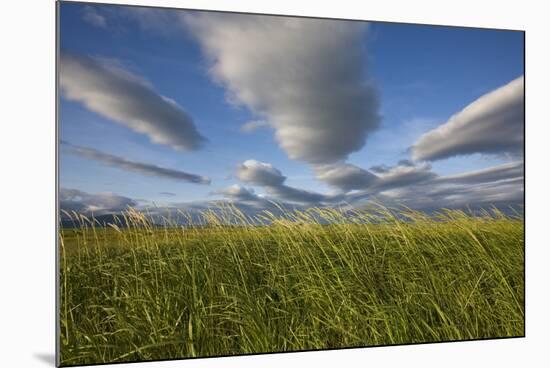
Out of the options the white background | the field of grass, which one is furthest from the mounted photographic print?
the white background

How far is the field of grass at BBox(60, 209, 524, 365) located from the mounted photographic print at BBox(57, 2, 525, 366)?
11 millimetres

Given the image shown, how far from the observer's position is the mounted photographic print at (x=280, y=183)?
3602 millimetres

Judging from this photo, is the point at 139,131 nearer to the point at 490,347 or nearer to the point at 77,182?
the point at 77,182

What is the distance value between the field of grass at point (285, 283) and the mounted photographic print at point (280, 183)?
0.01 meters

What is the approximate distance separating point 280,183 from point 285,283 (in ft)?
2.26

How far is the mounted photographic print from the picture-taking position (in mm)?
3602

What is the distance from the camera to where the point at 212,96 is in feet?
12.6

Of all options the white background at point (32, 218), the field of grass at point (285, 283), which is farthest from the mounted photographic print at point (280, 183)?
the white background at point (32, 218)

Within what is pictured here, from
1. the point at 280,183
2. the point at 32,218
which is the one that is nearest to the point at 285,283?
the point at 280,183

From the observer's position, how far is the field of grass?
141 inches

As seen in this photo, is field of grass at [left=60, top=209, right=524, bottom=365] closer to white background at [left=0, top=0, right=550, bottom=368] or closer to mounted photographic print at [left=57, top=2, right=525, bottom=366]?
mounted photographic print at [left=57, top=2, right=525, bottom=366]

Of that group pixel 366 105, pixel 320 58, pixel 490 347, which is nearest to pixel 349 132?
pixel 366 105

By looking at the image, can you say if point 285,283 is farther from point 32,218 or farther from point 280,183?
point 32,218
